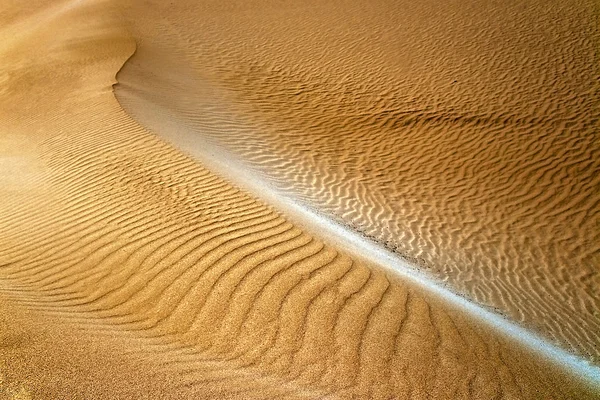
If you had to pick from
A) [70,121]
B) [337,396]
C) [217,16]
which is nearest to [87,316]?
[337,396]

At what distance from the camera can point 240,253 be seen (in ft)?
17.1

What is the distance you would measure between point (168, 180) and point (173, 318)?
11.1 feet

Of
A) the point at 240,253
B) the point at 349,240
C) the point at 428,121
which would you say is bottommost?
the point at 240,253

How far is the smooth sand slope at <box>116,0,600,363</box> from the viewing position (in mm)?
8031

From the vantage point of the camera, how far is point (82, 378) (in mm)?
3035

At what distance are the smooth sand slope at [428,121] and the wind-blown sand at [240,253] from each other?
0.07 meters

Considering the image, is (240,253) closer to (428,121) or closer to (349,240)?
(349,240)

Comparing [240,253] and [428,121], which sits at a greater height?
[428,121]

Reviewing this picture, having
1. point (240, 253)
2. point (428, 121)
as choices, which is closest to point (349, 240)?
point (240, 253)

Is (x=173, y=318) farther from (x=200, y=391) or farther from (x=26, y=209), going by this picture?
(x=26, y=209)

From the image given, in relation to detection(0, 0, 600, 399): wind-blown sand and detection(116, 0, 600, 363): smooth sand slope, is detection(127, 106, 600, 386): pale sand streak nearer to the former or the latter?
detection(0, 0, 600, 399): wind-blown sand

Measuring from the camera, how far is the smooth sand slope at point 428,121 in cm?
803

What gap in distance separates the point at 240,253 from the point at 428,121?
760 cm

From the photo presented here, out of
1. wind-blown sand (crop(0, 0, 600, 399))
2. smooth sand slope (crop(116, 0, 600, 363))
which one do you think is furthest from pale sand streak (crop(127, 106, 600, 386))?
smooth sand slope (crop(116, 0, 600, 363))
